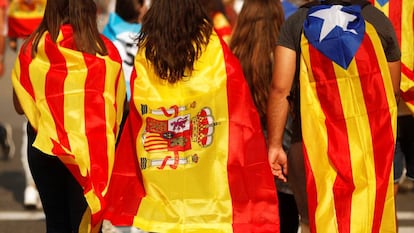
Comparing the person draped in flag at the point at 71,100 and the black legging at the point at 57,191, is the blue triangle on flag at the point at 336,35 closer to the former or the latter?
the person draped in flag at the point at 71,100

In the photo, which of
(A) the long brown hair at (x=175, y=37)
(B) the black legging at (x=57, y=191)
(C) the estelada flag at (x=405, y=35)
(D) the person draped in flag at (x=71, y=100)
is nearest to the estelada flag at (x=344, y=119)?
(A) the long brown hair at (x=175, y=37)

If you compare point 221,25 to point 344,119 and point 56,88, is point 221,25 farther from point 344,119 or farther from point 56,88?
point 344,119

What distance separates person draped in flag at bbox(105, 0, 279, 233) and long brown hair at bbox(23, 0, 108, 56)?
0.29m

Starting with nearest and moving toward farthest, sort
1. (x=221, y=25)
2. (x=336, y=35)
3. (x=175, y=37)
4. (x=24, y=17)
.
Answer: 1. (x=336, y=35)
2. (x=175, y=37)
3. (x=24, y=17)
4. (x=221, y=25)

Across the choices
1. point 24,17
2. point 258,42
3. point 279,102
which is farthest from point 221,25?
point 279,102

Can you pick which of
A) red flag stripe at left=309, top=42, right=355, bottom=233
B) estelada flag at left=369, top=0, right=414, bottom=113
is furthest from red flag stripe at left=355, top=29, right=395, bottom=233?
estelada flag at left=369, top=0, right=414, bottom=113

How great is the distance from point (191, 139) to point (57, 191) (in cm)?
82

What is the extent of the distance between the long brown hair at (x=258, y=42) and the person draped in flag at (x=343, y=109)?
887 mm

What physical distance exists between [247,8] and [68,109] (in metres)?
1.45

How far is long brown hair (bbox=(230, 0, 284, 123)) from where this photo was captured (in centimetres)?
682

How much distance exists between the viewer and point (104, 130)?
612 cm

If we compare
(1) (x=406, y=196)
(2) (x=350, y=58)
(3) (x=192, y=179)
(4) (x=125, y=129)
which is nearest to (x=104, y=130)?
(4) (x=125, y=129)

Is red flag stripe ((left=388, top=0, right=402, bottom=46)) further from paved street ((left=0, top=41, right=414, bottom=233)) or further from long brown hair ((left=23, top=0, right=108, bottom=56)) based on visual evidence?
paved street ((left=0, top=41, right=414, bottom=233))

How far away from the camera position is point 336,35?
5836 mm
